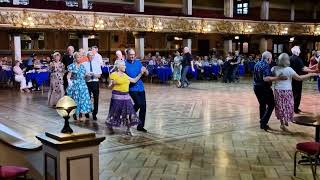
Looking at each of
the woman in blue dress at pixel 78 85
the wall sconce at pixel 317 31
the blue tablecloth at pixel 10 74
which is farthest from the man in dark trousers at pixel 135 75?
the wall sconce at pixel 317 31

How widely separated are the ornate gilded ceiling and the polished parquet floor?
633 centimetres

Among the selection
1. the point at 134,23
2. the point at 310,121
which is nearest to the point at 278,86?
the point at 310,121

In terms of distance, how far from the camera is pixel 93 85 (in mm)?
8219

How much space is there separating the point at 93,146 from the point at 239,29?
21.8 m

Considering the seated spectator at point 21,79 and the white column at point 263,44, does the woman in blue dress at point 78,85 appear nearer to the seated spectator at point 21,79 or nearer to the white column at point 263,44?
the seated spectator at point 21,79

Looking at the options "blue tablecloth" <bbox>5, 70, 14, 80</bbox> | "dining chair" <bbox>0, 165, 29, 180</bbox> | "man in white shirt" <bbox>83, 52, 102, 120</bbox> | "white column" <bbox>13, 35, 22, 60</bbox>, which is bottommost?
"dining chair" <bbox>0, 165, 29, 180</bbox>

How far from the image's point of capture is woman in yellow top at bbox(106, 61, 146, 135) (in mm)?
6574

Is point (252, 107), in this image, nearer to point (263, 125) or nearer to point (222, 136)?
point (263, 125)

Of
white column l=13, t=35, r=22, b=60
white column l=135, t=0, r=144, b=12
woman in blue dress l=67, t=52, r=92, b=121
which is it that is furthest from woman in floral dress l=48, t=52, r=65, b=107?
white column l=135, t=0, r=144, b=12

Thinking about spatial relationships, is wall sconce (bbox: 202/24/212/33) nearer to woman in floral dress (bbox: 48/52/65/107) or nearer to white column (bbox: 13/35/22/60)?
white column (bbox: 13/35/22/60)

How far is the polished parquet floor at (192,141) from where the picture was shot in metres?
4.86

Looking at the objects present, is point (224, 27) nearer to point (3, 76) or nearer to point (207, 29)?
point (207, 29)

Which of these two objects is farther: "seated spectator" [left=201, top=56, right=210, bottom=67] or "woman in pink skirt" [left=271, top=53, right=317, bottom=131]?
"seated spectator" [left=201, top=56, right=210, bottom=67]

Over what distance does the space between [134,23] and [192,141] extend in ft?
46.2
